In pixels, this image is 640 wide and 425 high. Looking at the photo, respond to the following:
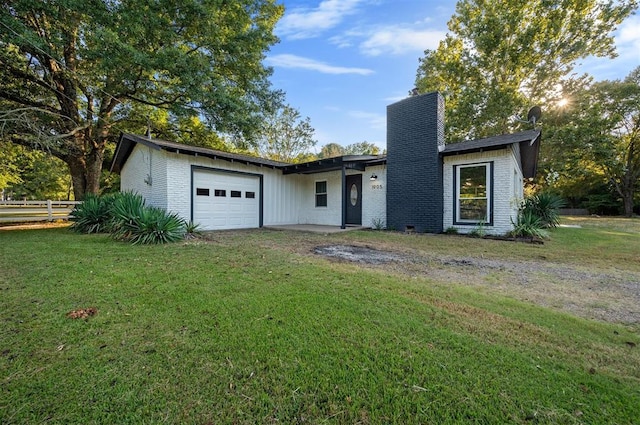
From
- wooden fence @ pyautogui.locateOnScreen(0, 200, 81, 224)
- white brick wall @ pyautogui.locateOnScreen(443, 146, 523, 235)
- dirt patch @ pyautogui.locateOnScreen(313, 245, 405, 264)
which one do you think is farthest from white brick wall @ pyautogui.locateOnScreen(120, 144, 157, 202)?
white brick wall @ pyautogui.locateOnScreen(443, 146, 523, 235)

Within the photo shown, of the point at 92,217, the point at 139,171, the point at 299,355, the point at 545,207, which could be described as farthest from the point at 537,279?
→ the point at 139,171

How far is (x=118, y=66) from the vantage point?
32.3 feet

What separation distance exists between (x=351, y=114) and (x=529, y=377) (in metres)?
22.9

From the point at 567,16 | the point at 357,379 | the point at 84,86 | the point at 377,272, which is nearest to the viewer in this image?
the point at 357,379

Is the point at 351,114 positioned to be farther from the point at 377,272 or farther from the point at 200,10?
the point at 377,272

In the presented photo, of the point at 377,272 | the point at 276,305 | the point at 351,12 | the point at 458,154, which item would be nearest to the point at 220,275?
the point at 276,305

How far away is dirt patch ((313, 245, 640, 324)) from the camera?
3053 millimetres

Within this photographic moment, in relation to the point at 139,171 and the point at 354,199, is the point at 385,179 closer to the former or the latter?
the point at 354,199

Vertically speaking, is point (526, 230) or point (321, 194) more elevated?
point (321, 194)

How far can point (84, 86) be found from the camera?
11.8 meters

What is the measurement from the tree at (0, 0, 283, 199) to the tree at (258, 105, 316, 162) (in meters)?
11.6

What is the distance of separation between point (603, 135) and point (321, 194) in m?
21.1

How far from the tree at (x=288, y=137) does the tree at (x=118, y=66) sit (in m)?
11.6

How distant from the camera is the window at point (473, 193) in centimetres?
854
